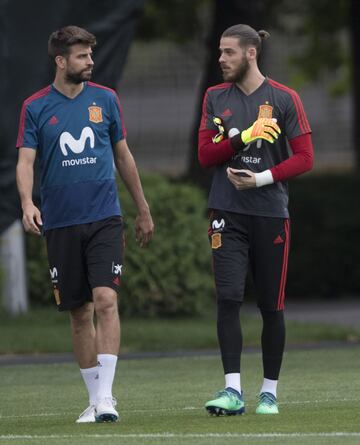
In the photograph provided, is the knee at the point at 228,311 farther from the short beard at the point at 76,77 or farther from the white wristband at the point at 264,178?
the short beard at the point at 76,77

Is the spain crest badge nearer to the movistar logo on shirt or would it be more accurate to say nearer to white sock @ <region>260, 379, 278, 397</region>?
the movistar logo on shirt

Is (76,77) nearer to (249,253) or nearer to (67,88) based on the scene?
(67,88)

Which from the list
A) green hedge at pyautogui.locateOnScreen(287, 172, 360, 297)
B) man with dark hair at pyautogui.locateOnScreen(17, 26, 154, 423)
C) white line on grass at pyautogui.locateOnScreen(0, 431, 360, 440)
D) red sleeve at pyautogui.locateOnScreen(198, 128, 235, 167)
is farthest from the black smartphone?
green hedge at pyautogui.locateOnScreen(287, 172, 360, 297)

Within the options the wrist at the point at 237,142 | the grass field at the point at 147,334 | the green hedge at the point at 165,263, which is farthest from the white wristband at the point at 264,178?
the green hedge at the point at 165,263

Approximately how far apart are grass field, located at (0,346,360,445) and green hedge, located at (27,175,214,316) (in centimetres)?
299

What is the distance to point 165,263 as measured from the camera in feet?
52.9

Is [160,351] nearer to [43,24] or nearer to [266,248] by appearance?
[43,24]

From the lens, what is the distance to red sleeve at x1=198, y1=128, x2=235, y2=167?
823 cm

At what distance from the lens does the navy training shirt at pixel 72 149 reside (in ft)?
26.9

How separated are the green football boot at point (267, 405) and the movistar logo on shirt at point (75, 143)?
65.4 inches

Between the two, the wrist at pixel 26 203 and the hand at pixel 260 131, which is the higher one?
the hand at pixel 260 131

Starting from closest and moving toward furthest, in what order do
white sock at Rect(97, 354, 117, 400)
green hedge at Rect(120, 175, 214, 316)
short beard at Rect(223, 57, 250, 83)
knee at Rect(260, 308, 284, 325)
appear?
white sock at Rect(97, 354, 117, 400)
short beard at Rect(223, 57, 250, 83)
knee at Rect(260, 308, 284, 325)
green hedge at Rect(120, 175, 214, 316)

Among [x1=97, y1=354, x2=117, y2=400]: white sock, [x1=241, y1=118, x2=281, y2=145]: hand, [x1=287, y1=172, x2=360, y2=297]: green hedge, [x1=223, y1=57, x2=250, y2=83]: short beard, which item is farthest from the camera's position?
[x1=287, y1=172, x2=360, y2=297]: green hedge

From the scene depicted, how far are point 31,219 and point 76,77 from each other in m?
0.84
